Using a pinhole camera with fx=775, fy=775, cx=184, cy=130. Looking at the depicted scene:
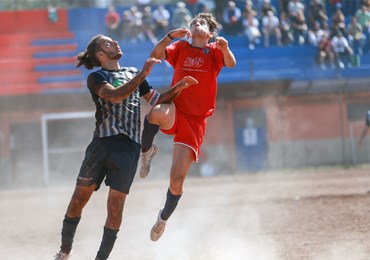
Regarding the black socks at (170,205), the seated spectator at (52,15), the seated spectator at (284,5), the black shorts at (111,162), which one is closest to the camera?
the black shorts at (111,162)

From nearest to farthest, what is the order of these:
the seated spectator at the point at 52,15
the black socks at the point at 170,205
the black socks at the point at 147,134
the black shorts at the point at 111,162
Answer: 1. the black shorts at the point at 111,162
2. the black socks at the point at 147,134
3. the black socks at the point at 170,205
4. the seated spectator at the point at 52,15

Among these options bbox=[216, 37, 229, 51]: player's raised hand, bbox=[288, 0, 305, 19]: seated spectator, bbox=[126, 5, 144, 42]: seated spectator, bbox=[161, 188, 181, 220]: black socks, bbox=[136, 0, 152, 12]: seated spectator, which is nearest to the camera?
bbox=[216, 37, 229, 51]: player's raised hand

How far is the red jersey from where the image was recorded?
25.5 ft

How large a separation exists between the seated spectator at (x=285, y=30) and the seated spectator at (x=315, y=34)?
2.12 ft

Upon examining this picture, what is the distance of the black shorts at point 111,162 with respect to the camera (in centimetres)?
688

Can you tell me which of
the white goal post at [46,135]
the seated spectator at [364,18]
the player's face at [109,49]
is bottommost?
the white goal post at [46,135]

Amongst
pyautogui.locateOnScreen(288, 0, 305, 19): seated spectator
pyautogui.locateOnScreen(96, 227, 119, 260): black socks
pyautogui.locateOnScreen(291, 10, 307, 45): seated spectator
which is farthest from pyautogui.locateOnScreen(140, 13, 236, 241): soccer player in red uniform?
pyautogui.locateOnScreen(288, 0, 305, 19): seated spectator

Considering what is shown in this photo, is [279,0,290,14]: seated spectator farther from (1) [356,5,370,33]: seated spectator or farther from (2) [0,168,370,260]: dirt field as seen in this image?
(2) [0,168,370,260]: dirt field

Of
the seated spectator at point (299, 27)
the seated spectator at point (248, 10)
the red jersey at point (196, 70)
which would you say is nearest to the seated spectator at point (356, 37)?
the seated spectator at point (299, 27)

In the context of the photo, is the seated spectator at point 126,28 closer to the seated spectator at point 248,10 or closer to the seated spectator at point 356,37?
the seated spectator at point 248,10

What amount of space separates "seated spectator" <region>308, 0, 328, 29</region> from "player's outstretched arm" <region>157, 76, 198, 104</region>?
20599 mm

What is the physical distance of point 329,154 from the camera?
27.1 meters

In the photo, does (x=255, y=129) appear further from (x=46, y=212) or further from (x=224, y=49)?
(x=224, y=49)

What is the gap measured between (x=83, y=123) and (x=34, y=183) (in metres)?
2.57
